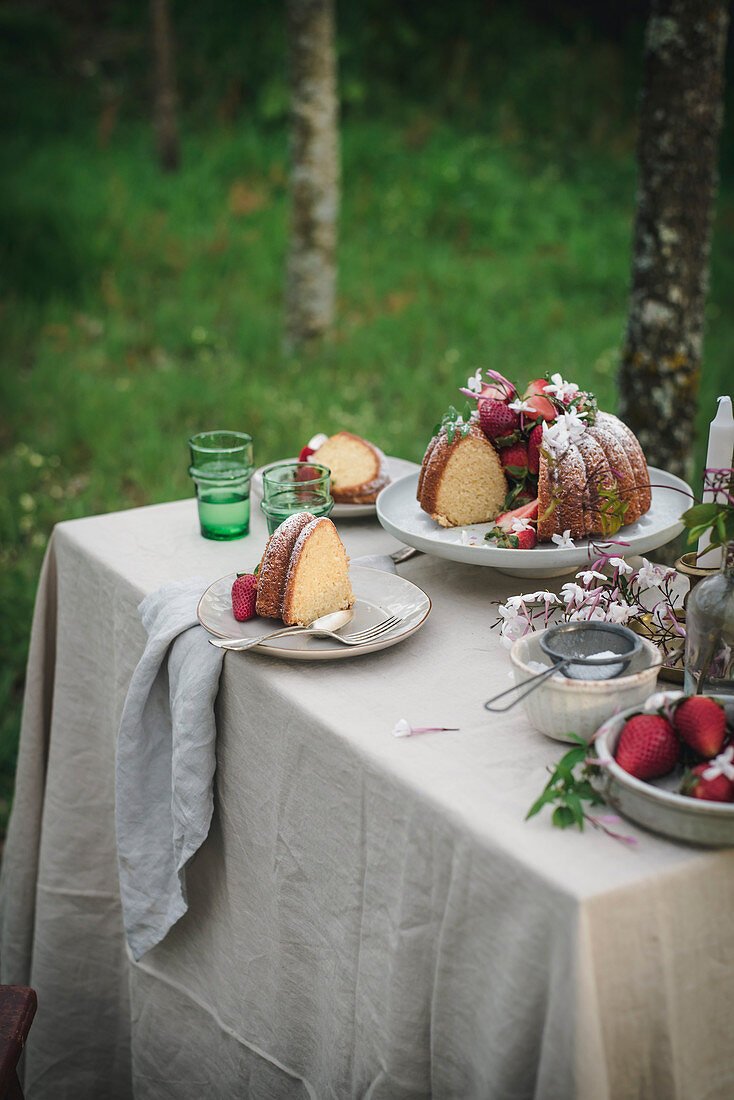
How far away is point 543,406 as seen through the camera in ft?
5.45

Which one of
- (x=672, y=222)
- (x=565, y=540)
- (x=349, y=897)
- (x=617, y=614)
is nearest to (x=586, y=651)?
(x=617, y=614)

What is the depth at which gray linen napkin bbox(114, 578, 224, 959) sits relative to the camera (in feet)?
4.80

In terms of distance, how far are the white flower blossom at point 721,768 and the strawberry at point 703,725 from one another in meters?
0.03

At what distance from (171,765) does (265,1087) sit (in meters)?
0.50

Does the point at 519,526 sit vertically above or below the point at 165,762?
above

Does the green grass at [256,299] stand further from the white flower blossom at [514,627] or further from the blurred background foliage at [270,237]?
the white flower blossom at [514,627]

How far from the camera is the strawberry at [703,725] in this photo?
1024mm

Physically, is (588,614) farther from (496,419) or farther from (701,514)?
(496,419)

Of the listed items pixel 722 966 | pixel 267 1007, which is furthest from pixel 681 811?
pixel 267 1007

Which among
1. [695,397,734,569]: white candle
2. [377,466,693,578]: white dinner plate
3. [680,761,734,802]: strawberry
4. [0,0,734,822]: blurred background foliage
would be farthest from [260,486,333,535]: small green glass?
[0,0,734,822]: blurred background foliage

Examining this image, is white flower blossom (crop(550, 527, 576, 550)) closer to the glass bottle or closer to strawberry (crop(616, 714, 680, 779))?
the glass bottle

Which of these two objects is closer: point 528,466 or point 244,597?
point 244,597

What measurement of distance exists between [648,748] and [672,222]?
228cm

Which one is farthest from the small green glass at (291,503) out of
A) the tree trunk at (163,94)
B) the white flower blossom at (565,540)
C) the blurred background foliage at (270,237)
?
the tree trunk at (163,94)
